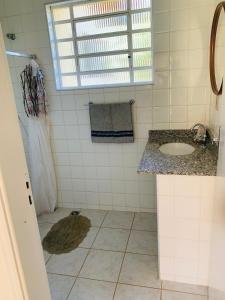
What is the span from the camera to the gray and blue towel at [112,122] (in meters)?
2.26

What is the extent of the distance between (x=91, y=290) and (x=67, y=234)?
0.72 meters

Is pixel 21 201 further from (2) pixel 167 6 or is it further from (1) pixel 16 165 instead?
(2) pixel 167 6

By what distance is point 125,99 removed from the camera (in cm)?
228

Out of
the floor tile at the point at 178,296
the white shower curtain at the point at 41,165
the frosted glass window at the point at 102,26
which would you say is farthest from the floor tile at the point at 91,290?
the frosted glass window at the point at 102,26

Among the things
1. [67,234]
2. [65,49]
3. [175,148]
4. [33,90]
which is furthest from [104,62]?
[67,234]

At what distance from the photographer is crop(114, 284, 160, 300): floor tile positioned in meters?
1.62

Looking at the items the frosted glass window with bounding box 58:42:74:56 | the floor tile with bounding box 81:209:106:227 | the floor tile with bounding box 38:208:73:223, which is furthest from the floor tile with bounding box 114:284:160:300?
the frosted glass window with bounding box 58:42:74:56

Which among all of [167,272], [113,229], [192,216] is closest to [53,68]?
[113,229]

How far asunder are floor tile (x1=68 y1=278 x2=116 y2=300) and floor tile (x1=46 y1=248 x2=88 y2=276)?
0.13 meters

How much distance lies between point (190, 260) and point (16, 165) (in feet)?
4.53

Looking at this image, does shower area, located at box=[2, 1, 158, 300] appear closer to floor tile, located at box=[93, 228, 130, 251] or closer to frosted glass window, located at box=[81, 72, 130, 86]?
floor tile, located at box=[93, 228, 130, 251]

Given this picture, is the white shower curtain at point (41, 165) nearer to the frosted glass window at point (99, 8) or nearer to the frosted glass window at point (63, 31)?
the frosted glass window at point (63, 31)

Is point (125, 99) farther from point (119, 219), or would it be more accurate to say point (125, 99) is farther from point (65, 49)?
point (119, 219)

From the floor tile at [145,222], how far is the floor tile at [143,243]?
7cm
